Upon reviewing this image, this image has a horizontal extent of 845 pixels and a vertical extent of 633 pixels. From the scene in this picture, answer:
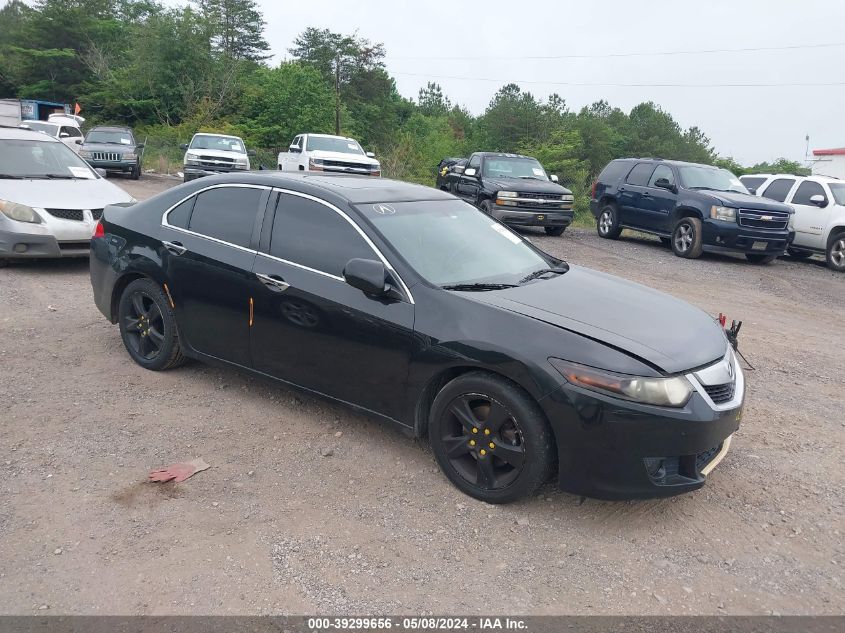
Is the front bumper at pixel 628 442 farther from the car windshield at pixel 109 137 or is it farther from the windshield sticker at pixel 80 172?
the car windshield at pixel 109 137

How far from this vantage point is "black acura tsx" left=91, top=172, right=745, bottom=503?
347 cm

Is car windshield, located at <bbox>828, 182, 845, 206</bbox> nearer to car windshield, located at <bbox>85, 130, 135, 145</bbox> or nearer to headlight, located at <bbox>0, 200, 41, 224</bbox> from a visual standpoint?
headlight, located at <bbox>0, 200, 41, 224</bbox>

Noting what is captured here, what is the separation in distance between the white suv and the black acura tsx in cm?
1131

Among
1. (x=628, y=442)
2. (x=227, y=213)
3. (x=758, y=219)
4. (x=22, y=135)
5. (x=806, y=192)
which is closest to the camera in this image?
(x=628, y=442)

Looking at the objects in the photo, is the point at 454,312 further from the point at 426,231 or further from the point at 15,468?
the point at 15,468

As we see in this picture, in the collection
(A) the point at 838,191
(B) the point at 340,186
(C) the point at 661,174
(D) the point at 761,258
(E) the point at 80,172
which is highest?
(C) the point at 661,174

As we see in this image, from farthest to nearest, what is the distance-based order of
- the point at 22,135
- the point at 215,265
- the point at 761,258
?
1. the point at 761,258
2. the point at 22,135
3. the point at 215,265

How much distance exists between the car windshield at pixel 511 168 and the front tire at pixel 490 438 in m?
12.7

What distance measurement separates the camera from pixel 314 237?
4.52 meters

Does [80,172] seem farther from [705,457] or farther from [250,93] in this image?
[250,93]

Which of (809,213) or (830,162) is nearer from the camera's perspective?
(809,213)

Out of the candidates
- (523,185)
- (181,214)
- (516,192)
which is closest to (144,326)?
(181,214)

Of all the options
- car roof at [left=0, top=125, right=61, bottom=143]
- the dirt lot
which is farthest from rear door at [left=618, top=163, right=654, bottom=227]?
car roof at [left=0, top=125, right=61, bottom=143]

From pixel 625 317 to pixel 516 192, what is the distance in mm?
11288
